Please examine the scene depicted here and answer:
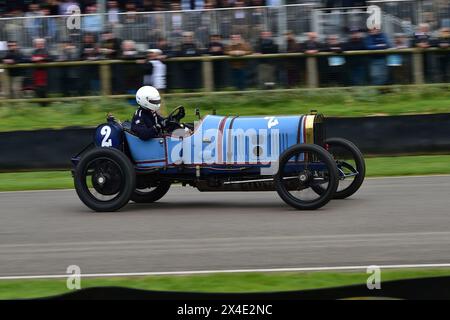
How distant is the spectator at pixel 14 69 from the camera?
17.8 meters

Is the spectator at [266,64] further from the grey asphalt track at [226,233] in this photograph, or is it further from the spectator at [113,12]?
the grey asphalt track at [226,233]

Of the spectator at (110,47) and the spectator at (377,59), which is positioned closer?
the spectator at (377,59)

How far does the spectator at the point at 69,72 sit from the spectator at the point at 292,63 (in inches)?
163

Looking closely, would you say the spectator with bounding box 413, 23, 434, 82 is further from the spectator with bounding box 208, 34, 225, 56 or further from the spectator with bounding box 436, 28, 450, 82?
the spectator with bounding box 208, 34, 225, 56

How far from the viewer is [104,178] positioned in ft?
33.3

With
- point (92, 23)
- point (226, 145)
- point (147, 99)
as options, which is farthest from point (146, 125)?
point (92, 23)

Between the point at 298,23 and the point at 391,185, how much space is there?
21.3 feet

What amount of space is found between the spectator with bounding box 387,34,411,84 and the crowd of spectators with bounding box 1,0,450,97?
19 millimetres

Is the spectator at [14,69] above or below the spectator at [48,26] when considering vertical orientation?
below

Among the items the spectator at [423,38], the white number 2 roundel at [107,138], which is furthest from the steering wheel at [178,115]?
the spectator at [423,38]

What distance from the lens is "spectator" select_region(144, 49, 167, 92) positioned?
17500mm

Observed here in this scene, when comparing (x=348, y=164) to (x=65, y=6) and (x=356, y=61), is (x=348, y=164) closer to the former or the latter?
A: (x=356, y=61)

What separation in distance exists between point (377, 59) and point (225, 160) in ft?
27.5

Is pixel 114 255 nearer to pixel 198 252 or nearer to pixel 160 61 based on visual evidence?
pixel 198 252
